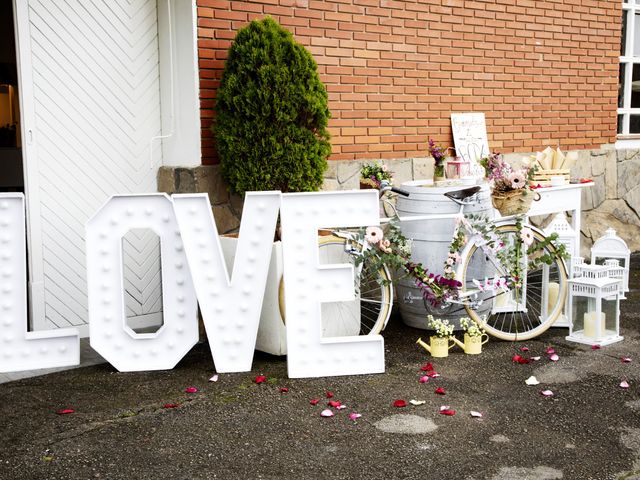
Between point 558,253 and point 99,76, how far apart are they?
3.34 metres

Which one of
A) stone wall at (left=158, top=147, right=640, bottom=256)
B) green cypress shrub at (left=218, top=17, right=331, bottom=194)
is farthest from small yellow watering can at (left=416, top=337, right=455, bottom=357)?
stone wall at (left=158, top=147, right=640, bottom=256)

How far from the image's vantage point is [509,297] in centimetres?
599

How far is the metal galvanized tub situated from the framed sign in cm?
175

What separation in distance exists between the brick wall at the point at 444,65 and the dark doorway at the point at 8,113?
353 centimetres

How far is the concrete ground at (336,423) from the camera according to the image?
134 inches

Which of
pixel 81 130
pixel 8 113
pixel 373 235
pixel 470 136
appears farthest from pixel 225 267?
pixel 8 113

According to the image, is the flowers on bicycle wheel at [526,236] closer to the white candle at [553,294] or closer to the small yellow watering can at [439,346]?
the white candle at [553,294]

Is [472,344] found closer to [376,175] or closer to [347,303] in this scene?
[347,303]

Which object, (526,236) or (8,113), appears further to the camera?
(8,113)

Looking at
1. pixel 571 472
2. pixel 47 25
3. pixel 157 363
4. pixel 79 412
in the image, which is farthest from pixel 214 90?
pixel 571 472

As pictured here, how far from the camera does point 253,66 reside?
5375mm

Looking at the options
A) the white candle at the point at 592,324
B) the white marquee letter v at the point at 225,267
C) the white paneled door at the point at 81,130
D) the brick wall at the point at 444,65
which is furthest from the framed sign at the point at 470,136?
the white marquee letter v at the point at 225,267

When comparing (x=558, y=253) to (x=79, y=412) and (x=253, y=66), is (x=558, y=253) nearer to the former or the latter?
(x=253, y=66)

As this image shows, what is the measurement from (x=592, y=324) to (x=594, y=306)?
0.40 feet
